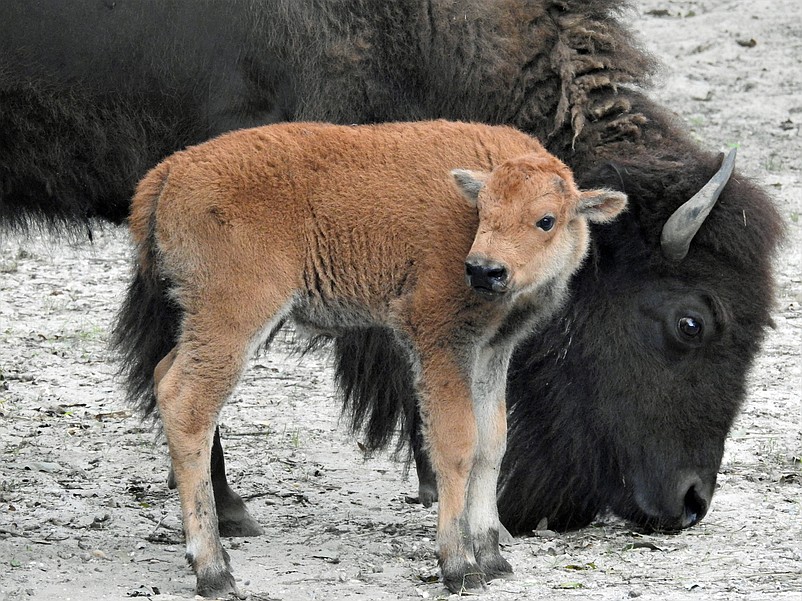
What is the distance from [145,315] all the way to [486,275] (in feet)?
6.82

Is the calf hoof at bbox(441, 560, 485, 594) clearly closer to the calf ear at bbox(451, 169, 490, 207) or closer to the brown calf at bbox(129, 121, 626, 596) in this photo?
the brown calf at bbox(129, 121, 626, 596)

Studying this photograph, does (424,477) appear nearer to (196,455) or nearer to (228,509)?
(228,509)

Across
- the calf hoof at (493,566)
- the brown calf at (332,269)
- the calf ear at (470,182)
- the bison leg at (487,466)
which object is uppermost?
the calf ear at (470,182)

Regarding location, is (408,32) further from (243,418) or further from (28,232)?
(243,418)

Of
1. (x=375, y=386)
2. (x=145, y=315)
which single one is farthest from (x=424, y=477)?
(x=145, y=315)

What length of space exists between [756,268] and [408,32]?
5.83 feet

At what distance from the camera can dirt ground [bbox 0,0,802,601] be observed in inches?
210

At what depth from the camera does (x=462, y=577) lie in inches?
199

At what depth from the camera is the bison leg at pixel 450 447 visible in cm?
502

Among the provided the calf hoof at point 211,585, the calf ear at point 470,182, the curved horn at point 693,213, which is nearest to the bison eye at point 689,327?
the curved horn at point 693,213

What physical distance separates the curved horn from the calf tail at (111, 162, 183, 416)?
78.5 inches

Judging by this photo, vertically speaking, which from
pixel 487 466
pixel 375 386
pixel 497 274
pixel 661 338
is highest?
pixel 497 274

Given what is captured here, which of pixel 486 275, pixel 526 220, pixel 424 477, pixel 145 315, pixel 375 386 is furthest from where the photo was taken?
pixel 424 477

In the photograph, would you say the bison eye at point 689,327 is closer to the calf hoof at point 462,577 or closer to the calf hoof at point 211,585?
the calf hoof at point 462,577
